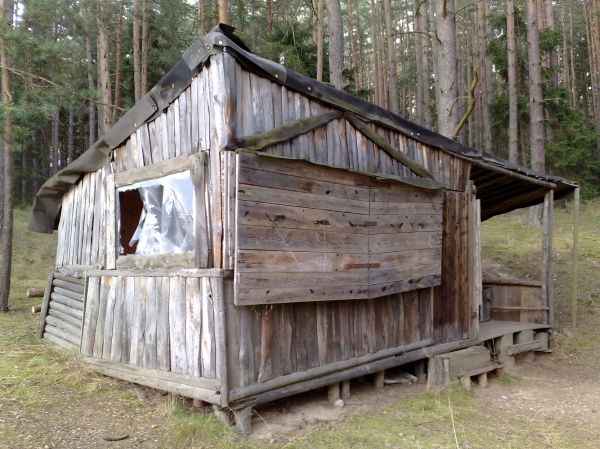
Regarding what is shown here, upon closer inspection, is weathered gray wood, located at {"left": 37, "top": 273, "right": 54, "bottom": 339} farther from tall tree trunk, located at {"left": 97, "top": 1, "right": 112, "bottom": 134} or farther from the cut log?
tall tree trunk, located at {"left": 97, "top": 1, "right": 112, "bottom": 134}

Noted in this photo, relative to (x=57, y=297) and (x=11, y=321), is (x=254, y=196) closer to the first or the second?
(x=57, y=297)

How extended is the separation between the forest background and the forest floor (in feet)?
16.3

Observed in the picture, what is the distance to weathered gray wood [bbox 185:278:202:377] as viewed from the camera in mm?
4914

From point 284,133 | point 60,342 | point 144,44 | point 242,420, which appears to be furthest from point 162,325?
point 144,44

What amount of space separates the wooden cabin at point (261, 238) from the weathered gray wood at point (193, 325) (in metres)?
0.02

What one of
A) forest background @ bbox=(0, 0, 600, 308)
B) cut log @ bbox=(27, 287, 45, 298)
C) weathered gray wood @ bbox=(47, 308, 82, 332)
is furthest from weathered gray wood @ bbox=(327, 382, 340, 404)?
cut log @ bbox=(27, 287, 45, 298)

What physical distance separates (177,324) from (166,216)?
1198 mm

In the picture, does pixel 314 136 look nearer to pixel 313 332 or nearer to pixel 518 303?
pixel 313 332

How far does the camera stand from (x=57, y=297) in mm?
8422

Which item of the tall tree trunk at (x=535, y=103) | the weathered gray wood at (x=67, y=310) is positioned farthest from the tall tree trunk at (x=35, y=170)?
the tall tree trunk at (x=535, y=103)

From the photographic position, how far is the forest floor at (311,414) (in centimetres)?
475

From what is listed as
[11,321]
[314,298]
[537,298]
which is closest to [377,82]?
[537,298]

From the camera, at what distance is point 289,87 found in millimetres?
5422

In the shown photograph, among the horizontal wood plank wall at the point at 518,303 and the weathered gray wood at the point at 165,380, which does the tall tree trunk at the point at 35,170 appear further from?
the horizontal wood plank wall at the point at 518,303
